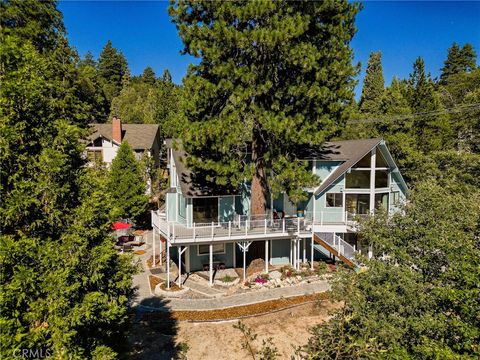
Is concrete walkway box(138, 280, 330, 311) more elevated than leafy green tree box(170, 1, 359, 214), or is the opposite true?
leafy green tree box(170, 1, 359, 214)

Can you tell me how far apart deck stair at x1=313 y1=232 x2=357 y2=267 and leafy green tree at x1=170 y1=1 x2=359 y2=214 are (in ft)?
17.0

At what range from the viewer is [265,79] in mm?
16594

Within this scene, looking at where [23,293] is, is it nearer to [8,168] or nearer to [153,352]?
[8,168]

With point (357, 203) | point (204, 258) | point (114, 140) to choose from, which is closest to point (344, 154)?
point (357, 203)

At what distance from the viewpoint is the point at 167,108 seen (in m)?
61.8

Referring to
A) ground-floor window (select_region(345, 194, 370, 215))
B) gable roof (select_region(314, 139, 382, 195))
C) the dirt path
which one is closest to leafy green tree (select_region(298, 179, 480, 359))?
the dirt path

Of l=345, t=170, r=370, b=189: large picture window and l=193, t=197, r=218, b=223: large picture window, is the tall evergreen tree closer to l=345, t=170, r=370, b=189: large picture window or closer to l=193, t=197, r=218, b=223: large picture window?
l=345, t=170, r=370, b=189: large picture window

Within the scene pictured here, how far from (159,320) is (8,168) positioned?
10.9 metres

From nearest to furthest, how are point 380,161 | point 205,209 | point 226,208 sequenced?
point 205,209 → point 226,208 → point 380,161

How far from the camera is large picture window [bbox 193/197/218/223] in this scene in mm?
19703

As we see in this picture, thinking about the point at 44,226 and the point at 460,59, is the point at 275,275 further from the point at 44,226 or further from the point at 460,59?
the point at 460,59

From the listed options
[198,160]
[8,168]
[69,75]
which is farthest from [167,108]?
[8,168]

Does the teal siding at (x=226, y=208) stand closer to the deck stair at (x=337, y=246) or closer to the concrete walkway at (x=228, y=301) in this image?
the concrete walkway at (x=228, y=301)

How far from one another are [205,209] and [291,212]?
21.9 ft
